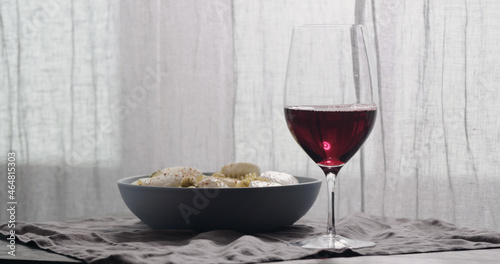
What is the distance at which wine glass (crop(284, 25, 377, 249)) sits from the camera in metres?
0.74

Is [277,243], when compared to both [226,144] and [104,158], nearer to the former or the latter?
[226,144]

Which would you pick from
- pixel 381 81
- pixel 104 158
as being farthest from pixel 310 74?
pixel 104 158

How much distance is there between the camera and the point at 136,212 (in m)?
0.89

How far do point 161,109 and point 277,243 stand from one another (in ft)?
4.71
